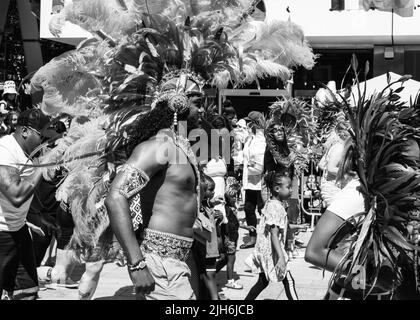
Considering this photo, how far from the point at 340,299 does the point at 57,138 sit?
7.76ft

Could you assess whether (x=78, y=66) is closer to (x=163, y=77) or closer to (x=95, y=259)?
(x=163, y=77)

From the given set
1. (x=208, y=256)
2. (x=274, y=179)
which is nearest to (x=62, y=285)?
(x=208, y=256)

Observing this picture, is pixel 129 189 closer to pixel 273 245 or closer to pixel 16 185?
pixel 16 185

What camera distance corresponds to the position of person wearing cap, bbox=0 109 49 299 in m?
5.04

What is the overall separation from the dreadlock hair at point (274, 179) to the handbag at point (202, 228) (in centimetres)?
140

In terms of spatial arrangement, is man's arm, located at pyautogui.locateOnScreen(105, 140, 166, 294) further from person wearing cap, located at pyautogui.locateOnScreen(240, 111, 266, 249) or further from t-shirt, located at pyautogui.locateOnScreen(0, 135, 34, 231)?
person wearing cap, located at pyautogui.locateOnScreen(240, 111, 266, 249)

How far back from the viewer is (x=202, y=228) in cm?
482

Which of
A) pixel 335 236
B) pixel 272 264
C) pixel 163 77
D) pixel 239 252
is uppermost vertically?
pixel 163 77

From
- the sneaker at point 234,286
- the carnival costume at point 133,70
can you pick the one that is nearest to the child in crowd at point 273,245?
the sneaker at point 234,286

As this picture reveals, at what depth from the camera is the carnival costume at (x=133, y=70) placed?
14.0 ft

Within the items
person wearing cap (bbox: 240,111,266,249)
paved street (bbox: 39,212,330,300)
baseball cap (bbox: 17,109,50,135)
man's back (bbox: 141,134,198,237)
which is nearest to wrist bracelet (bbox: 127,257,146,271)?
man's back (bbox: 141,134,198,237)

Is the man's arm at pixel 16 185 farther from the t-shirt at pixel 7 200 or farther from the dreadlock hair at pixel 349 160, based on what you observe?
the dreadlock hair at pixel 349 160
